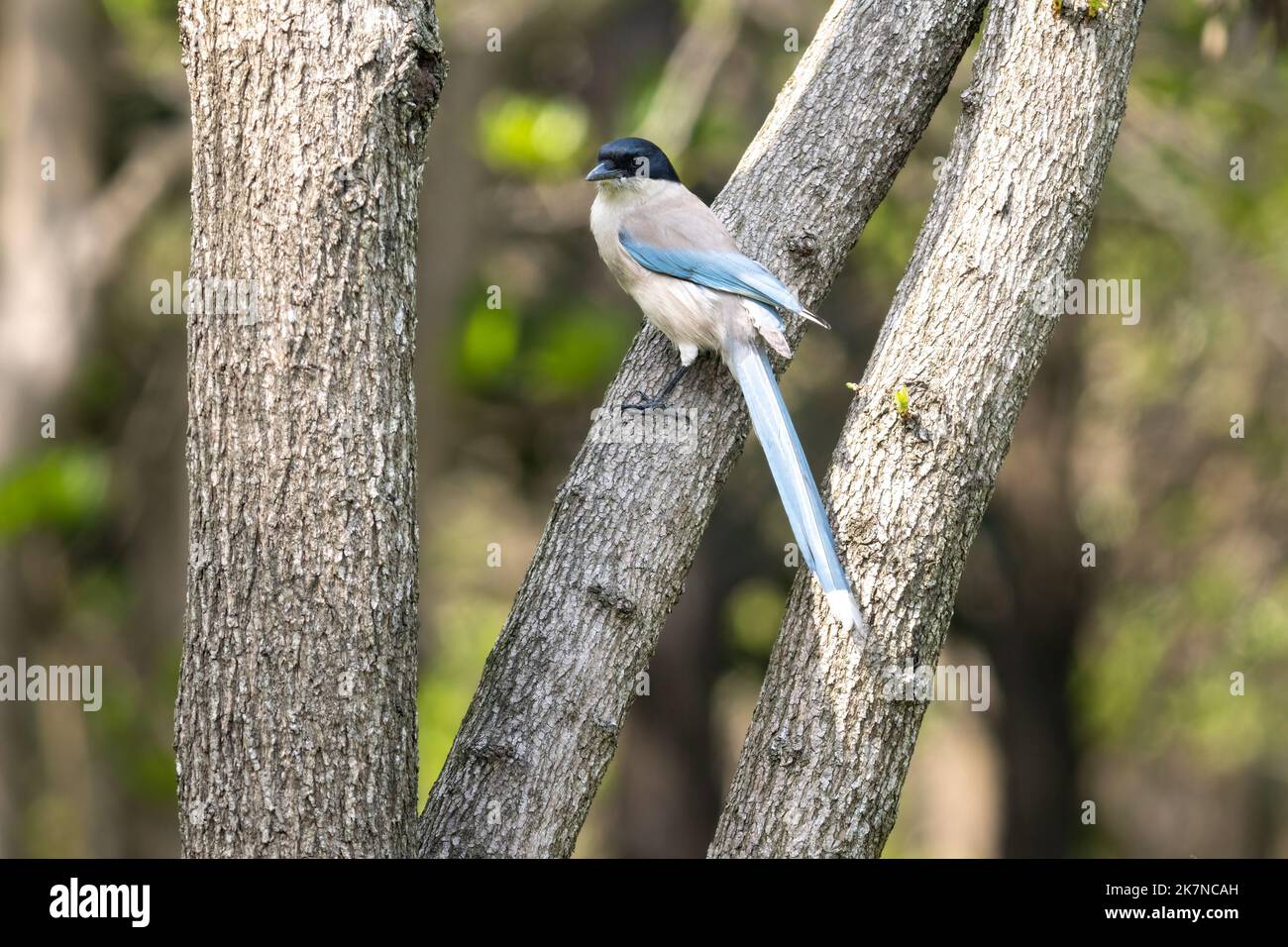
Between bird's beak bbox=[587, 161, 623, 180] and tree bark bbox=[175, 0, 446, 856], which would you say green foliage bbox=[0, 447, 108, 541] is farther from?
tree bark bbox=[175, 0, 446, 856]

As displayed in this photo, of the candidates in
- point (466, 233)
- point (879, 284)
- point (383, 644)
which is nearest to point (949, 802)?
point (879, 284)

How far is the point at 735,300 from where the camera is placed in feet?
12.1

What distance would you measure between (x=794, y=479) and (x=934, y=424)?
0.35 m

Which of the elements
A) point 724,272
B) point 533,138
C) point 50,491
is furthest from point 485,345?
point 724,272

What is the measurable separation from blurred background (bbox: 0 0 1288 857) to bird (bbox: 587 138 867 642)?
3.83 m

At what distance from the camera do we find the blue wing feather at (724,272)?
3.55m

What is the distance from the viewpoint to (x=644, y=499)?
3283 mm

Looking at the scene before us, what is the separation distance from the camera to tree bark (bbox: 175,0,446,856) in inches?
107

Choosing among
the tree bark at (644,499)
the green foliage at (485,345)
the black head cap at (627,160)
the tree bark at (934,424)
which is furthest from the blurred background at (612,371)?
the tree bark at (934,424)

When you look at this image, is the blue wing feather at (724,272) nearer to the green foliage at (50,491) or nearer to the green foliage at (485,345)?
the green foliage at (485,345)

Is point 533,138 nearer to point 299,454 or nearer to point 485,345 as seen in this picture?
point 485,345

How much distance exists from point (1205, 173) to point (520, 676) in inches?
307

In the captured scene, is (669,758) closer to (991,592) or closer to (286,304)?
(991,592)

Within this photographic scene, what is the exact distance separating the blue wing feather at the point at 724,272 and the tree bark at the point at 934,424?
38cm
